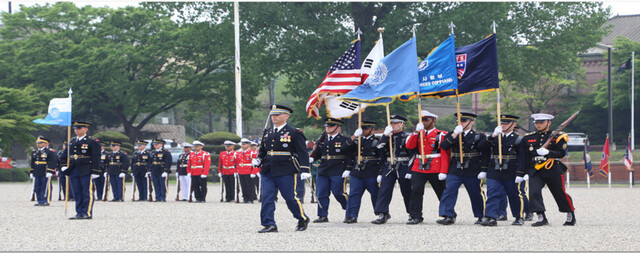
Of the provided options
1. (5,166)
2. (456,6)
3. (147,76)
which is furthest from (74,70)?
(456,6)

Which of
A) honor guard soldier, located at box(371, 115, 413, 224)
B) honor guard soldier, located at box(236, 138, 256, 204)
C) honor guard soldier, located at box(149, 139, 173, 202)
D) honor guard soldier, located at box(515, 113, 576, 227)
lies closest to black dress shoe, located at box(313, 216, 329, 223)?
honor guard soldier, located at box(371, 115, 413, 224)

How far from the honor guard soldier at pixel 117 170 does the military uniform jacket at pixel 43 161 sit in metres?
2.47

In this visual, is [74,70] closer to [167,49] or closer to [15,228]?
[167,49]

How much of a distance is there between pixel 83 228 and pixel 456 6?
26.7m

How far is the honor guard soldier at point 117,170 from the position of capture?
23297mm

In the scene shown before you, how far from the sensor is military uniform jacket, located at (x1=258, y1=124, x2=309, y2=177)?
11828 millimetres

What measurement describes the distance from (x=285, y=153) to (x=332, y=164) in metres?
2.07

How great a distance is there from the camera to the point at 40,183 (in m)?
20.9

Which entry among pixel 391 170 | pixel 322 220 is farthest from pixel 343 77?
pixel 322 220

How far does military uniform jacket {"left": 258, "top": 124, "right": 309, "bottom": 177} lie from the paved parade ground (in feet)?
2.78

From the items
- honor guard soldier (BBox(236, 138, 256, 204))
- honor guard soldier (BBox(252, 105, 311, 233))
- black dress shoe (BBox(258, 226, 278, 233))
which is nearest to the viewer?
black dress shoe (BBox(258, 226, 278, 233))

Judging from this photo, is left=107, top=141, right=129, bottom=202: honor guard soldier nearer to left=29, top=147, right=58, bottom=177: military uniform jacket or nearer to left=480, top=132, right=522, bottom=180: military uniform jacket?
left=29, top=147, right=58, bottom=177: military uniform jacket

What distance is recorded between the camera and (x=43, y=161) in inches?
829

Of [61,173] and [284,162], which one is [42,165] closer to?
[61,173]
